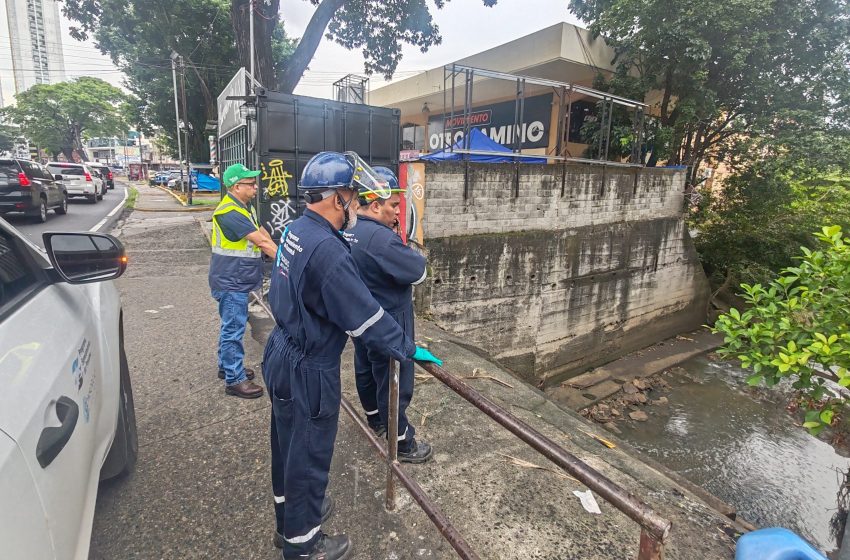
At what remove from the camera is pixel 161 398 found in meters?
3.46

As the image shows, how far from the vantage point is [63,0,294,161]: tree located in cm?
1355

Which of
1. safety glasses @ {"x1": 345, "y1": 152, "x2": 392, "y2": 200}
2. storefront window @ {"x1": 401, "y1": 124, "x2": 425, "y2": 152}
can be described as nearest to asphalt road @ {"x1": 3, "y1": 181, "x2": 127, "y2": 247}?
safety glasses @ {"x1": 345, "y1": 152, "x2": 392, "y2": 200}

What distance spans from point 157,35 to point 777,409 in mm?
21937

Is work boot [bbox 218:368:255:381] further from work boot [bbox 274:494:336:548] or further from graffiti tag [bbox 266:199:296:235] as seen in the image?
graffiti tag [bbox 266:199:296:235]

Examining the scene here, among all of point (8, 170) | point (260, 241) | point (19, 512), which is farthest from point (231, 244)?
point (8, 170)

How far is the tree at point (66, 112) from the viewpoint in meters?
39.3

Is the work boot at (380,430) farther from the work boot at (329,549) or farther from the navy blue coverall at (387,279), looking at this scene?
the work boot at (329,549)

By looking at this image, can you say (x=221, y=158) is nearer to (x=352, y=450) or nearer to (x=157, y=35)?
(x=352, y=450)

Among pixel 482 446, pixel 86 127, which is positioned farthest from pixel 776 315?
pixel 86 127

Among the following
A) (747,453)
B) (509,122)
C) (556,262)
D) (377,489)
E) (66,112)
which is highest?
(66,112)

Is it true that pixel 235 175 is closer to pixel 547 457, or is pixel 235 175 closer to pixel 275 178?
pixel 547 457

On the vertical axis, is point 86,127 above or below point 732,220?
above

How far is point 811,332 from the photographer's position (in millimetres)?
2754

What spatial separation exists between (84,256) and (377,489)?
1847 mm
